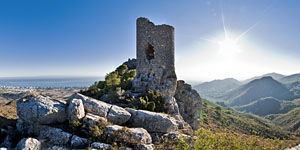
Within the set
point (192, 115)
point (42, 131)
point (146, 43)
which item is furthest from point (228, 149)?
point (146, 43)

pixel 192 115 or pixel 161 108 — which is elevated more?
pixel 161 108

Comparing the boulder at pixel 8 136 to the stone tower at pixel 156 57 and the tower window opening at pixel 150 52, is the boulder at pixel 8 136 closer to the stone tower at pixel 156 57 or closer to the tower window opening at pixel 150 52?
the stone tower at pixel 156 57

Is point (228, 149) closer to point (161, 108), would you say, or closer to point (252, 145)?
point (252, 145)

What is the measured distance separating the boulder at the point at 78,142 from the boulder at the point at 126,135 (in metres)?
1.06

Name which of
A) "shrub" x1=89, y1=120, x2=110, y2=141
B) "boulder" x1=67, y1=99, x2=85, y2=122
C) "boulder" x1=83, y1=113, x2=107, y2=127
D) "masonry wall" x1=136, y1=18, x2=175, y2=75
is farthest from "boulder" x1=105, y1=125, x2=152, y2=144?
"masonry wall" x1=136, y1=18, x2=175, y2=75

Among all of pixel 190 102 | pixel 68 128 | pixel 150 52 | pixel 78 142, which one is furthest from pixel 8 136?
pixel 190 102

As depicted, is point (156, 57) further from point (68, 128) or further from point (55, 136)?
point (55, 136)

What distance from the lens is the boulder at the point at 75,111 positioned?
824 cm

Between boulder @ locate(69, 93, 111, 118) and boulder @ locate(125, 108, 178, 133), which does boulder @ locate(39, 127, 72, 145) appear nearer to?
boulder @ locate(69, 93, 111, 118)

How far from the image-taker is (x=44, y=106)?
8328 mm

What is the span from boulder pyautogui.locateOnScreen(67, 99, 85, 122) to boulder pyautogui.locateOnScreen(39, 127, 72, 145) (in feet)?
2.63

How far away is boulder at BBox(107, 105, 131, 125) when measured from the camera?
9.27m

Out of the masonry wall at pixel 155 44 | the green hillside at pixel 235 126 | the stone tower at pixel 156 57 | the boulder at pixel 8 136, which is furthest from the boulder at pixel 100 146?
the green hillside at pixel 235 126

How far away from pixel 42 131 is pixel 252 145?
11701 millimetres
